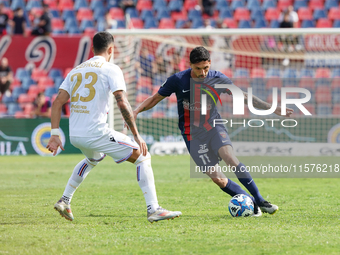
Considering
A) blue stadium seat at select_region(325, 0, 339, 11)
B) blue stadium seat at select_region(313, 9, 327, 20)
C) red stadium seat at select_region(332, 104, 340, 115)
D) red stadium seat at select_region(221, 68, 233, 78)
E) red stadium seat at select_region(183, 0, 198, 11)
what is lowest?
red stadium seat at select_region(332, 104, 340, 115)

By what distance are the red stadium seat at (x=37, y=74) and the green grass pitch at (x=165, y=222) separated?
345 inches

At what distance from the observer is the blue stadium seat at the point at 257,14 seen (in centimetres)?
2033

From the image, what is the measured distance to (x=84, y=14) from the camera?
2088 centimetres

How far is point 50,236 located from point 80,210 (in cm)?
163

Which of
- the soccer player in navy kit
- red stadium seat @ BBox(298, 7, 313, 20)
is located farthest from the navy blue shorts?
red stadium seat @ BBox(298, 7, 313, 20)

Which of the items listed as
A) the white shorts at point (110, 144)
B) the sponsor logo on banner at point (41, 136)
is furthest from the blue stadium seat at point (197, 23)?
the white shorts at point (110, 144)

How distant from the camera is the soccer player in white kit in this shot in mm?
5188

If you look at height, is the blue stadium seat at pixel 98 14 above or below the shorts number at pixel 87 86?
above

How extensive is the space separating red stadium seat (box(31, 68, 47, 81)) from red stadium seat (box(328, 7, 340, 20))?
39.9 ft

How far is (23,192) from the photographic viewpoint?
26.9 ft

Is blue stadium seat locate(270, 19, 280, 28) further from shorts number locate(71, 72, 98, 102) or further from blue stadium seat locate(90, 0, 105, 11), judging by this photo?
shorts number locate(71, 72, 98, 102)

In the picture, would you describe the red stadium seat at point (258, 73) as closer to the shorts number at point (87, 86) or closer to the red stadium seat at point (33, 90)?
the red stadium seat at point (33, 90)

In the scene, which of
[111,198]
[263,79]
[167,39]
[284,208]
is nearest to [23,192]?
[111,198]

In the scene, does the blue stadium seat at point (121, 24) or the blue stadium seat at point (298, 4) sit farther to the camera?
the blue stadium seat at point (298, 4)
